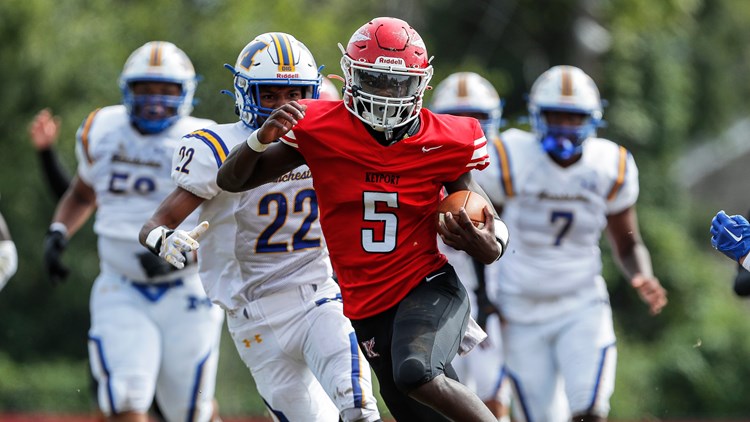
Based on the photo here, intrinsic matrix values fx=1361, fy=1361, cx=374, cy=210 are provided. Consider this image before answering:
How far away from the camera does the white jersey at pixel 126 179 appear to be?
7.92 m

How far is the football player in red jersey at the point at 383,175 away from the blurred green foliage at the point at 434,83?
28.0 feet

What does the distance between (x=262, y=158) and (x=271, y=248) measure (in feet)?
2.38

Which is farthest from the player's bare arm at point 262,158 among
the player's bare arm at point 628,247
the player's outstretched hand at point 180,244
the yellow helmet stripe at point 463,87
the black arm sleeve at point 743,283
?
the yellow helmet stripe at point 463,87

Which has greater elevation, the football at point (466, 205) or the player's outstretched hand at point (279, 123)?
the player's outstretched hand at point (279, 123)

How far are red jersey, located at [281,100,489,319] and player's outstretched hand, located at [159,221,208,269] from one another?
1.78 ft

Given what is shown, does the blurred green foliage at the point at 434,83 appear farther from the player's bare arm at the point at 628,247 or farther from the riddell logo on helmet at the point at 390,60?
the riddell logo on helmet at the point at 390,60

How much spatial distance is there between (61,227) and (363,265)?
3080 millimetres

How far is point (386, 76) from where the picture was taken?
5.68m

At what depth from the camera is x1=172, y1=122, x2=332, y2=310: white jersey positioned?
6.33 meters

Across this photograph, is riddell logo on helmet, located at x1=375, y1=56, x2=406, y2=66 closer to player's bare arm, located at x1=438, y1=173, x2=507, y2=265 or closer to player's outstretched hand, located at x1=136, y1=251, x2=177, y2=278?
player's bare arm, located at x1=438, y1=173, x2=507, y2=265

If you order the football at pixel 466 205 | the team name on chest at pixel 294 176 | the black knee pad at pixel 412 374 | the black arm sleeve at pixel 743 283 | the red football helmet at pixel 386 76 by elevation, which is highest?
the red football helmet at pixel 386 76

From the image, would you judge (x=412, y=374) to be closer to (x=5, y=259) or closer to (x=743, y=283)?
(x=743, y=283)

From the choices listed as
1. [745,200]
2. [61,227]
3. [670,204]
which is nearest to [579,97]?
[61,227]

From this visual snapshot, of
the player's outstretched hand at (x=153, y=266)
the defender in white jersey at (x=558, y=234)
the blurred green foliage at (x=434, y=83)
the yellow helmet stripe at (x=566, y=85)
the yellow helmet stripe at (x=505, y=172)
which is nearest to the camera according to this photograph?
the player's outstretched hand at (x=153, y=266)
